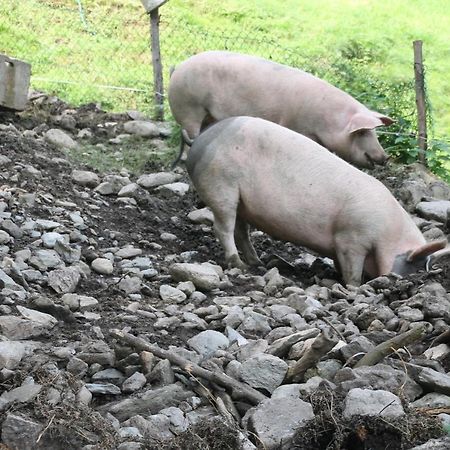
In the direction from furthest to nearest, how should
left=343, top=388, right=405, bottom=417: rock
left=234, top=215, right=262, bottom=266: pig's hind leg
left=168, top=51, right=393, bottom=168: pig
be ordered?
left=168, top=51, right=393, bottom=168: pig
left=234, top=215, right=262, bottom=266: pig's hind leg
left=343, top=388, right=405, bottom=417: rock

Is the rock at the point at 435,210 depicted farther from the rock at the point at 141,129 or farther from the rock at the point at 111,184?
the rock at the point at 141,129

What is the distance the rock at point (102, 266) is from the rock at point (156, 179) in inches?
87.6

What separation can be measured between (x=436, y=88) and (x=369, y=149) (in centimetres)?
511

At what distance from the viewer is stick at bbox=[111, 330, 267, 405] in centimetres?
416

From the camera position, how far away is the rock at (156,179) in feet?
28.6

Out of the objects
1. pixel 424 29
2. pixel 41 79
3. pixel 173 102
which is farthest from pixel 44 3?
pixel 424 29

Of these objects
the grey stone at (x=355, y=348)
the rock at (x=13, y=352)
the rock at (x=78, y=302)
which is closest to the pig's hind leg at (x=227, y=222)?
the rock at (x=78, y=302)

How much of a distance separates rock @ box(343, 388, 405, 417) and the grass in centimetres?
659

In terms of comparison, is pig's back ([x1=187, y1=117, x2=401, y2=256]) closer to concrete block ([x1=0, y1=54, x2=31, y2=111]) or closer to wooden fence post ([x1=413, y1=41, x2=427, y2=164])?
wooden fence post ([x1=413, y1=41, x2=427, y2=164])

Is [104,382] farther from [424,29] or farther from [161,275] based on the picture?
[424,29]

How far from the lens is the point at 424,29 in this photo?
15648mm

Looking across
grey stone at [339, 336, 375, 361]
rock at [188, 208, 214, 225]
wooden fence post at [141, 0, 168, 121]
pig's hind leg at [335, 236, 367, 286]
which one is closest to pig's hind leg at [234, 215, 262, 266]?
rock at [188, 208, 214, 225]

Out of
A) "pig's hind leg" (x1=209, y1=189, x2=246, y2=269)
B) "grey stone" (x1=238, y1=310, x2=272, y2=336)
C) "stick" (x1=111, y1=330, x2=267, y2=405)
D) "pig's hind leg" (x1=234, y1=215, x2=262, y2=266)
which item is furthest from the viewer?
"pig's hind leg" (x1=234, y1=215, x2=262, y2=266)

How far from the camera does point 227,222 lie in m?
7.20
